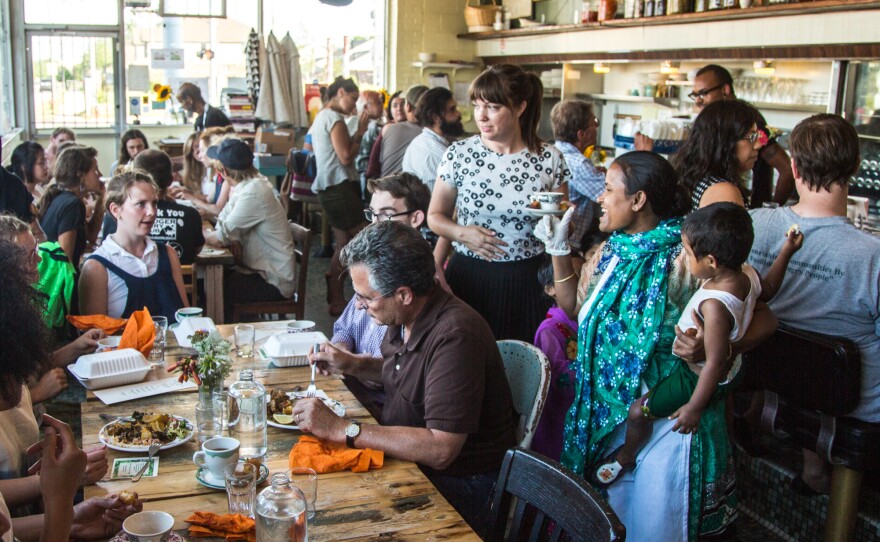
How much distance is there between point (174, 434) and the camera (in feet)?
7.75

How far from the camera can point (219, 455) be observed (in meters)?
2.10

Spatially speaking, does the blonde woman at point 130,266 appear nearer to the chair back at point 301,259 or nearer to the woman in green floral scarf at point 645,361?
the chair back at point 301,259

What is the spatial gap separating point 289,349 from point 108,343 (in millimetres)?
668

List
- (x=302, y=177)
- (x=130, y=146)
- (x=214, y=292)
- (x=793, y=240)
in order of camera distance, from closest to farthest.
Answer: (x=793, y=240)
(x=214, y=292)
(x=130, y=146)
(x=302, y=177)

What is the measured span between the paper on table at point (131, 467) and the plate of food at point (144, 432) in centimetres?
4

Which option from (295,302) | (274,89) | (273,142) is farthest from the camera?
(274,89)

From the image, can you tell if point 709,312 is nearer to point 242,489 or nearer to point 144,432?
point 242,489

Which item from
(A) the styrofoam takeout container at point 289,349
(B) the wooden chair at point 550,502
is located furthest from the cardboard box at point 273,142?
(B) the wooden chair at point 550,502

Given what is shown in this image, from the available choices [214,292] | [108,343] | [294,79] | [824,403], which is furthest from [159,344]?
[294,79]

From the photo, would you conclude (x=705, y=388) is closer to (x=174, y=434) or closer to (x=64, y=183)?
(x=174, y=434)

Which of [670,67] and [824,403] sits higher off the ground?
[670,67]

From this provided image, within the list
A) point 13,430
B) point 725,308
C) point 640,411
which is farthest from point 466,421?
point 13,430

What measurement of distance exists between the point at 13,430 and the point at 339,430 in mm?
921

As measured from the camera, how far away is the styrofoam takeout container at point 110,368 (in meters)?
2.72
